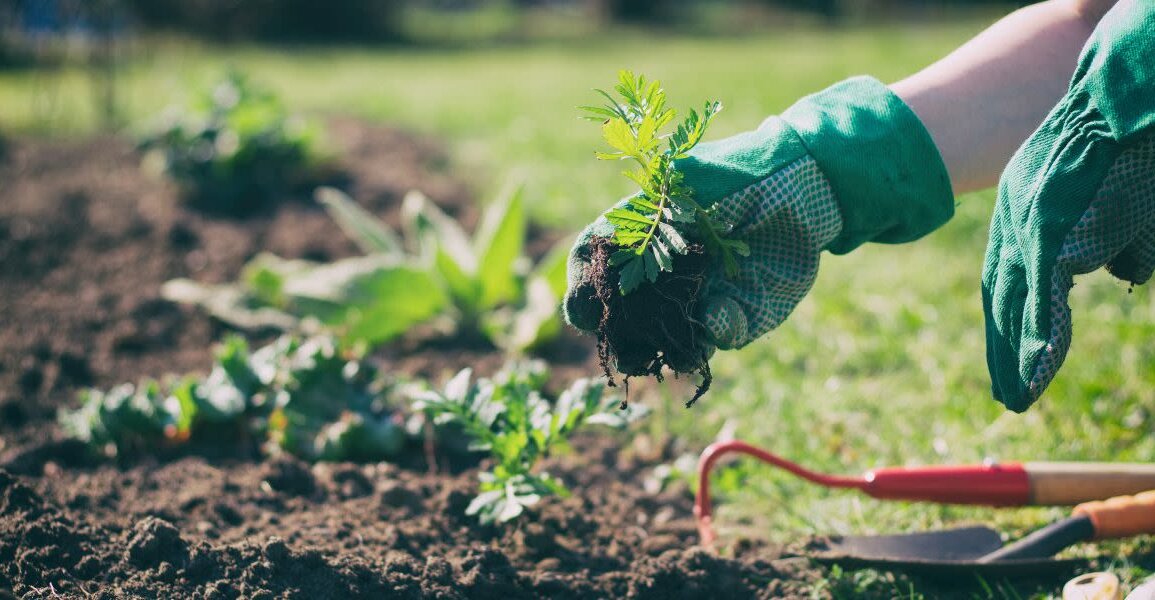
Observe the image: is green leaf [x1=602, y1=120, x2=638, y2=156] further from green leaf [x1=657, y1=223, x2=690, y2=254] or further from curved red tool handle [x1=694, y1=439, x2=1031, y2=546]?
curved red tool handle [x1=694, y1=439, x2=1031, y2=546]

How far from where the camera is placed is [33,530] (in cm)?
200

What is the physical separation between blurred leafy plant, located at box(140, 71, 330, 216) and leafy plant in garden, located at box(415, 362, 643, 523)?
281cm

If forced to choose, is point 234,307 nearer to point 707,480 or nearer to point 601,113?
point 707,480

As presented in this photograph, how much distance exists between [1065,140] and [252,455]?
79.6 inches

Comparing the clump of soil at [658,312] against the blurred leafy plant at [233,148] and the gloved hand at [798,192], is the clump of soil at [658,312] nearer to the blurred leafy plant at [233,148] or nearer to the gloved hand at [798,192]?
the gloved hand at [798,192]

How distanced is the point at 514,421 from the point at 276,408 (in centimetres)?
77

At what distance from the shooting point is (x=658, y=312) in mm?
1657

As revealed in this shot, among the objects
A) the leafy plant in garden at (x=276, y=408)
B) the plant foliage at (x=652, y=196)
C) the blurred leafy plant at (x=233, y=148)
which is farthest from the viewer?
the blurred leafy plant at (x=233, y=148)

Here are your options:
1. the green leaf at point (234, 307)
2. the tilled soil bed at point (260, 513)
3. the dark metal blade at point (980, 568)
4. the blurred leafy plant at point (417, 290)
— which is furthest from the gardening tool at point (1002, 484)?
the green leaf at point (234, 307)

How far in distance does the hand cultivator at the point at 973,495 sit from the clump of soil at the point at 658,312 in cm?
58

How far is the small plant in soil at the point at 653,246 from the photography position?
1644 mm

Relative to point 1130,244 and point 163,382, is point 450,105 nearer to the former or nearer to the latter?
point 163,382

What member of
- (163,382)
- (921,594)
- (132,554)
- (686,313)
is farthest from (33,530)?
(921,594)

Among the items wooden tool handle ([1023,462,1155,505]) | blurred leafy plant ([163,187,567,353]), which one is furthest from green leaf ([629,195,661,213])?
blurred leafy plant ([163,187,567,353])
